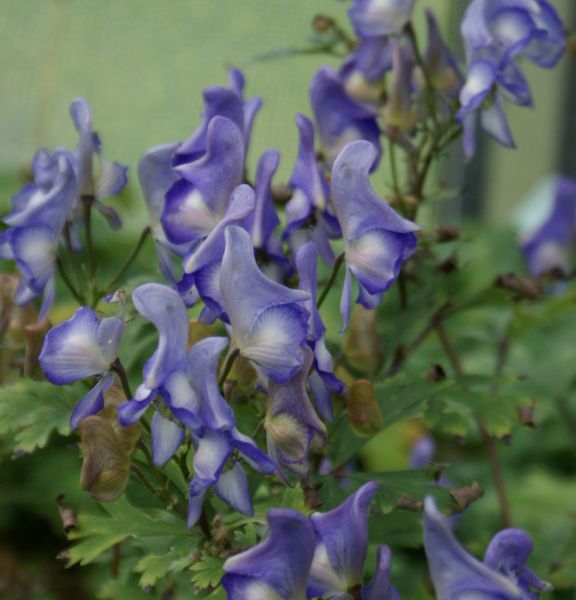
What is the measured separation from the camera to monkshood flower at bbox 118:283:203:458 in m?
0.64

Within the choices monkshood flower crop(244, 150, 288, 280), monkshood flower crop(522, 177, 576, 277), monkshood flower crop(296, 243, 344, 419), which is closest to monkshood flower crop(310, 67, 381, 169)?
monkshood flower crop(244, 150, 288, 280)

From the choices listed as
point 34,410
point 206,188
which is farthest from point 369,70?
point 34,410

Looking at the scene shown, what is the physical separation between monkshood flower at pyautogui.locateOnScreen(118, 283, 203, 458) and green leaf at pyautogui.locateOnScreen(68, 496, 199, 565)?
9 centimetres

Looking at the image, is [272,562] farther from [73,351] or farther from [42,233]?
[42,233]

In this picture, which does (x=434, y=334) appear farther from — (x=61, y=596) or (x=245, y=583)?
(x=245, y=583)

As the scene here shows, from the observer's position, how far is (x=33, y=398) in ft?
2.72

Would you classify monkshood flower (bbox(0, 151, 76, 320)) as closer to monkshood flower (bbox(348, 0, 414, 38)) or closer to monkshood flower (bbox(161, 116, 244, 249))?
monkshood flower (bbox(161, 116, 244, 249))

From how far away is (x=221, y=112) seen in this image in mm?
880

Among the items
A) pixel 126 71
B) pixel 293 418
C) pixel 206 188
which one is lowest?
pixel 126 71

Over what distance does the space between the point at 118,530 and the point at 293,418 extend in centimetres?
14

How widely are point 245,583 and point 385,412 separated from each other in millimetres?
298

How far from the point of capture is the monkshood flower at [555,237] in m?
1.99

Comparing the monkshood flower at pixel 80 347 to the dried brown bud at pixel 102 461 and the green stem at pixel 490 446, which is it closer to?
the dried brown bud at pixel 102 461

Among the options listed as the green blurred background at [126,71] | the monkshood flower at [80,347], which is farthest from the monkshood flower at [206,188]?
the green blurred background at [126,71]
